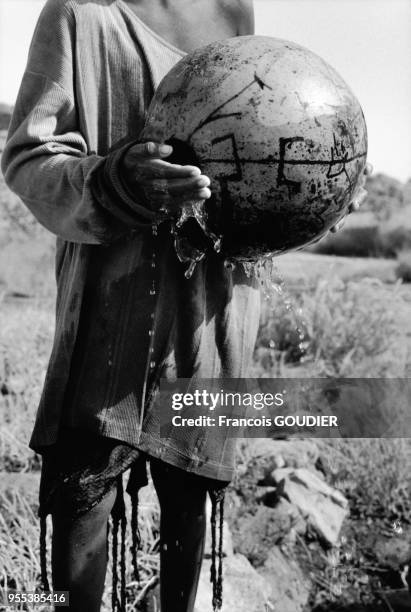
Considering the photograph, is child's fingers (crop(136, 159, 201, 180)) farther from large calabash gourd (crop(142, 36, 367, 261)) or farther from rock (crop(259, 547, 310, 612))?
rock (crop(259, 547, 310, 612))

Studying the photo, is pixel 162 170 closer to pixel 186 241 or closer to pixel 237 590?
pixel 186 241

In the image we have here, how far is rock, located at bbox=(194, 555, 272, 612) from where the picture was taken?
2.71m

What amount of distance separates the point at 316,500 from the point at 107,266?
202cm

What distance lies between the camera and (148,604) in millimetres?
2654

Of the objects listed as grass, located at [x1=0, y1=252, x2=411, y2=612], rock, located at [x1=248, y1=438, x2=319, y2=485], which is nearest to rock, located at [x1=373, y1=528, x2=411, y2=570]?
grass, located at [x1=0, y1=252, x2=411, y2=612]

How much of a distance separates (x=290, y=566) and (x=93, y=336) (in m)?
1.70

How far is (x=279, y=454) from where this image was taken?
3.90 meters

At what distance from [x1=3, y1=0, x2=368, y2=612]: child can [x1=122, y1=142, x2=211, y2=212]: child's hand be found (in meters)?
0.13

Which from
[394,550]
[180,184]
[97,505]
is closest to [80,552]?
[97,505]

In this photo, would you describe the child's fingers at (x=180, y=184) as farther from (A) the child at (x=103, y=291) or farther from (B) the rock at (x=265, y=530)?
(B) the rock at (x=265, y=530)

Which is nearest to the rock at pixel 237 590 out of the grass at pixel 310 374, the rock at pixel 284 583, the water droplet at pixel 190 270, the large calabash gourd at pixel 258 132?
the rock at pixel 284 583

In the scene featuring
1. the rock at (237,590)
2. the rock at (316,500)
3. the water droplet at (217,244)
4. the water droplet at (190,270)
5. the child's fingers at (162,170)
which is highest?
the child's fingers at (162,170)

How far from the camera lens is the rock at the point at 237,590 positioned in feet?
8.89

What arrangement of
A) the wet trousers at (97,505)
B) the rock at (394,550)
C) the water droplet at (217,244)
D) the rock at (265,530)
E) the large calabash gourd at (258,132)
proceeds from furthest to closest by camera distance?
1. the rock at (394,550)
2. the rock at (265,530)
3. the wet trousers at (97,505)
4. the water droplet at (217,244)
5. the large calabash gourd at (258,132)
